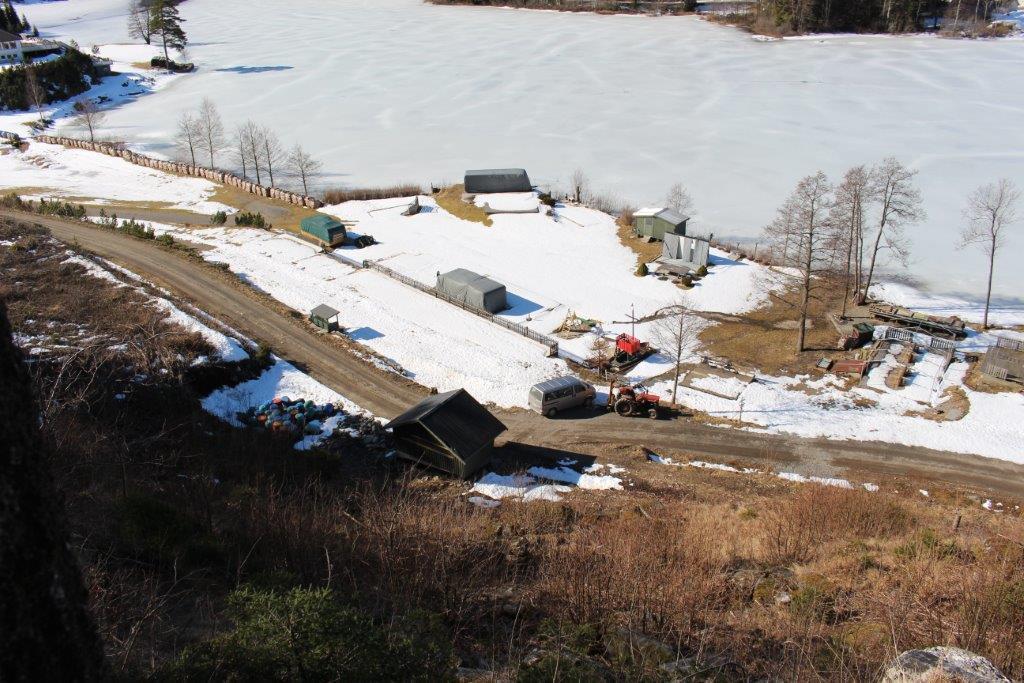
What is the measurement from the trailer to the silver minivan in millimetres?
15234

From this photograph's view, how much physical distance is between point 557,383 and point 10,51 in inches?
3417

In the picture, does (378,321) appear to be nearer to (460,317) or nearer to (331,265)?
(460,317)

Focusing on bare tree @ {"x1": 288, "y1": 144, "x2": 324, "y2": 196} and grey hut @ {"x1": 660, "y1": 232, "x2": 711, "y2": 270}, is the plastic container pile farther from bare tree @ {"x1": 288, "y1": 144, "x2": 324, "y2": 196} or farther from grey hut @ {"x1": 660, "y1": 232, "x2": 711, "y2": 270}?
bare tree @ {"x1": 288, "y1": 144, "x2": 324, "y2": 196}

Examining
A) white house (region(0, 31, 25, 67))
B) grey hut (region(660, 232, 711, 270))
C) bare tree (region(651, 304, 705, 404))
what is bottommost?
bare tree (region(651, 304, 705, 404))

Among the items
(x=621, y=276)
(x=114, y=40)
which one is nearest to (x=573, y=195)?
(x=621, y=276)

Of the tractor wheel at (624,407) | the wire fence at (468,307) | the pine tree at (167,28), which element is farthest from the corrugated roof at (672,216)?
the pine tree at (167,28)

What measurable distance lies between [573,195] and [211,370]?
28664mm

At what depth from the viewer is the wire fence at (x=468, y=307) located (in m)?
31.3

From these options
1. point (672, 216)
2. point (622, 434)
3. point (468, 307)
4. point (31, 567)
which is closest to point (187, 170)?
point (468, 307)

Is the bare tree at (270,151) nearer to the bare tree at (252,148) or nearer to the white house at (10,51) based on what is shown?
the bare tree at (252,148)

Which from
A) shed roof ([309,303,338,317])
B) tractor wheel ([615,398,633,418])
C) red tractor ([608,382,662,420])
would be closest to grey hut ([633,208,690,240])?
red tractor ([608,382,662,420])

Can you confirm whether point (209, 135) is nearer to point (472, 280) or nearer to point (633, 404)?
point (472, 280)

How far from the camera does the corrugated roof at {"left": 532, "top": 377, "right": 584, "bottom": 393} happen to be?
1027 inches

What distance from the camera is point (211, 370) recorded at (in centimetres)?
2656
